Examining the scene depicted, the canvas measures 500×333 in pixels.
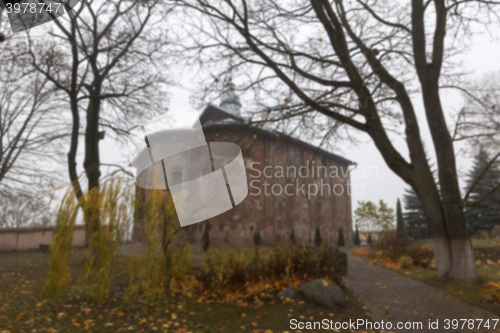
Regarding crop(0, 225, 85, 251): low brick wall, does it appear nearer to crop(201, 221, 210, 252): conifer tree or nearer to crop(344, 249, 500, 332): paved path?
crop(201, 221, 210, 252): conifer tree

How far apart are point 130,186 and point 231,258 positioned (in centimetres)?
249

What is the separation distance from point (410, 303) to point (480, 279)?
1812 millimetres

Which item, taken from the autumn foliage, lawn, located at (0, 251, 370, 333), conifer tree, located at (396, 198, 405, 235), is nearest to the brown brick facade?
conifer tree, located at (396, 198, 405, 235)

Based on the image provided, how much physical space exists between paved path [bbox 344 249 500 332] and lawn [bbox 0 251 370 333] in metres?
0.43

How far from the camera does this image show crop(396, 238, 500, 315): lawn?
214 inches

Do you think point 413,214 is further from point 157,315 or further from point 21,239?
point 21,239

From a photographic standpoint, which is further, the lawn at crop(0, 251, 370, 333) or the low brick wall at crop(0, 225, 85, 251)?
the low brick wall at crop(0, 225, 85, 251)

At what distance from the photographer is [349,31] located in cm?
805

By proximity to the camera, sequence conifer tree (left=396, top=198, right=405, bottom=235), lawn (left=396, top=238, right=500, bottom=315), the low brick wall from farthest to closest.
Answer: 1. conifer tree (left=396, top=198, right=405, bottom=235)
2. the low brick wall
3. lawn (left=396, top=238, right=500, bottom=315)

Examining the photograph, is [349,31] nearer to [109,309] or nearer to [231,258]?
[231,258]

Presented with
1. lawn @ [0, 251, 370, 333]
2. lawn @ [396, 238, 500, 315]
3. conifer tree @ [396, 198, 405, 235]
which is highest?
conifer tree @ [396, 198, 405, 235]

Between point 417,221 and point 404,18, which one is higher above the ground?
point 404,18

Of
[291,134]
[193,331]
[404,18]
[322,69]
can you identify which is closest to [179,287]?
[193,331]

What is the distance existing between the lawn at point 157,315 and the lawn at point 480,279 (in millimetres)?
1935
